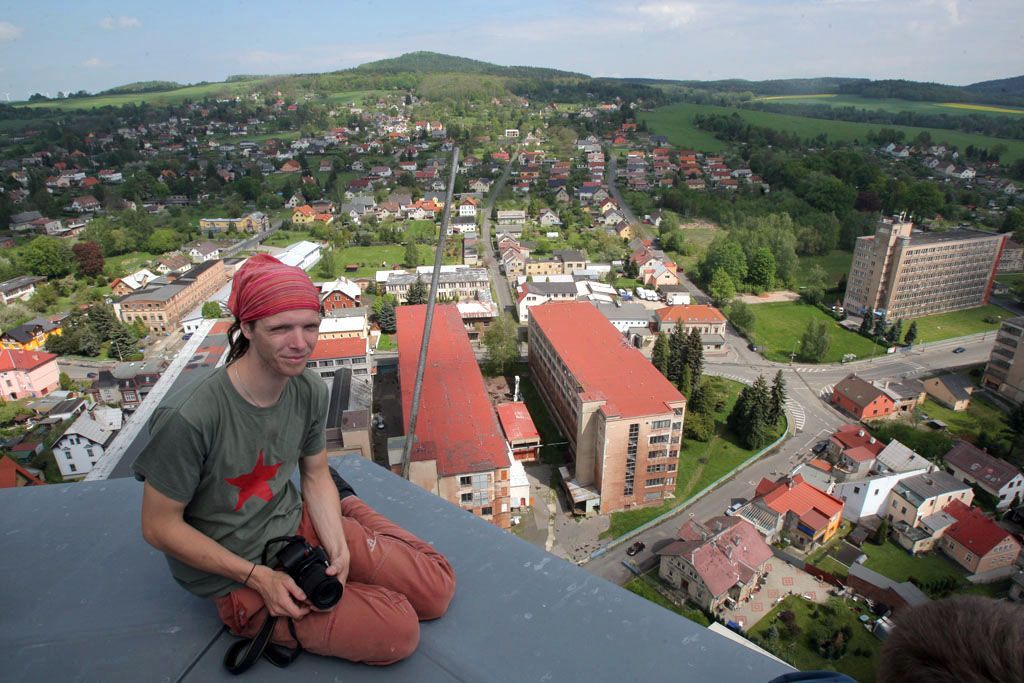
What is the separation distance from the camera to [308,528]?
886 mm

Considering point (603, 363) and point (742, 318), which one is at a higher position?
point (603, 363)

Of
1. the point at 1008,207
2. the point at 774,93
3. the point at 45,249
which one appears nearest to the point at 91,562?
the point at 45,249

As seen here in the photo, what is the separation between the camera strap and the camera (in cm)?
69

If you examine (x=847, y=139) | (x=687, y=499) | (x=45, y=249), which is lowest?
(x=687, y=499)

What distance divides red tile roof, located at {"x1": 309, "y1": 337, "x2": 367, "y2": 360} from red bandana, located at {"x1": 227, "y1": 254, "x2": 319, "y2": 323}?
7.04m

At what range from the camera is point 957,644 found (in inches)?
18.7

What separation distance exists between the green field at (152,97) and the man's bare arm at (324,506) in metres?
48.6

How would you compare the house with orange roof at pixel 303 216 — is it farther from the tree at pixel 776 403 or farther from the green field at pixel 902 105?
the green field at pixel 902 105

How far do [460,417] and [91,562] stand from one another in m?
4.32

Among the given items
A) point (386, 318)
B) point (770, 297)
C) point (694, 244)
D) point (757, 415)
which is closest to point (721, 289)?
point (770, 297)

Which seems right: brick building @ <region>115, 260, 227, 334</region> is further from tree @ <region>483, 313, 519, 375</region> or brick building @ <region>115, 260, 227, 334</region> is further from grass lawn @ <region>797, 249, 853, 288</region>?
grass lawn @ <region>797, 249, 853, 288</region>

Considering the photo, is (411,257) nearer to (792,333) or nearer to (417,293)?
(417,293)

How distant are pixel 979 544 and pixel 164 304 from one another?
11695 millimetres

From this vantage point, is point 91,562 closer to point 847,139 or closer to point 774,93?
point 847,139
